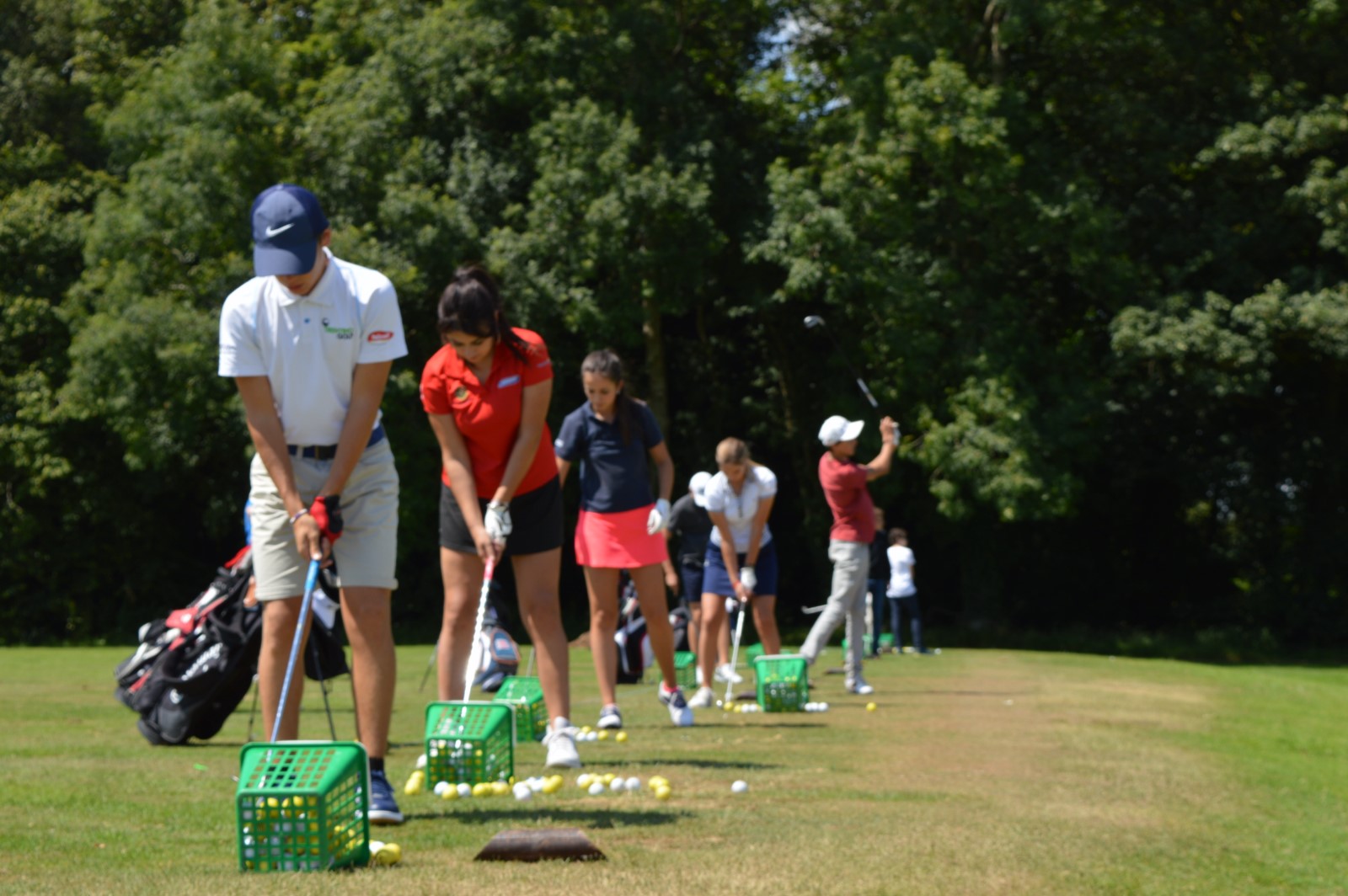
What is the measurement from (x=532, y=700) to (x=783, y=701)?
2.55 m

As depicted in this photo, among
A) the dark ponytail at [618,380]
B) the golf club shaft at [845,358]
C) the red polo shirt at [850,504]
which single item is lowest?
the red polo shirt at [850,504]

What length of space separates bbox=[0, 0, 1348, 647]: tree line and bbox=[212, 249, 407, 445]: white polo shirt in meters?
20.2

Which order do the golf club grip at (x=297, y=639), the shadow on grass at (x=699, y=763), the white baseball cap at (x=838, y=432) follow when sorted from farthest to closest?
1. the white baseball cap at (x=838, y=432)
2. the shadow on grass at (x=699, y=763)
3. the golf club grip at (x=297, y=639)

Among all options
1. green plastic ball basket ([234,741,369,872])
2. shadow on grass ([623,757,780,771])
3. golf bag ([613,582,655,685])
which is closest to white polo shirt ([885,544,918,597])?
golf bag ([613,582,655,685])

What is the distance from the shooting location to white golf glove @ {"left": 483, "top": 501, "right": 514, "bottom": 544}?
6.35m

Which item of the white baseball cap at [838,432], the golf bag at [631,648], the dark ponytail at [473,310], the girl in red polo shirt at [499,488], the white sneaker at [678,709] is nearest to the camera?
the dark ponytail at [473,310]

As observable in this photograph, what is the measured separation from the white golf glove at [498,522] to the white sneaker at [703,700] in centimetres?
463

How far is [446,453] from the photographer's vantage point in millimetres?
6738

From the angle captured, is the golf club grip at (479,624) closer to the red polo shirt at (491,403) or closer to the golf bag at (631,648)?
the red polo shirt at (491,403)

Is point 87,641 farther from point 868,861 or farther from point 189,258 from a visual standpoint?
point 868,861

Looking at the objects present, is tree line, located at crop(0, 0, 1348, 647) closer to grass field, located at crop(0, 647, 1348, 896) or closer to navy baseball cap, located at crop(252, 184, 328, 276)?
grass field, located at crop(0, 647, 1348, 896)

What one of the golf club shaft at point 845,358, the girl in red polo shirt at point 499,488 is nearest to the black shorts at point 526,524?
the girl in red polo shirt at point 499,488

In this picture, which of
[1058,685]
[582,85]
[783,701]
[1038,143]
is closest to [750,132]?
[582,85]

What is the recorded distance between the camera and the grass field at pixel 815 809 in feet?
14.2
